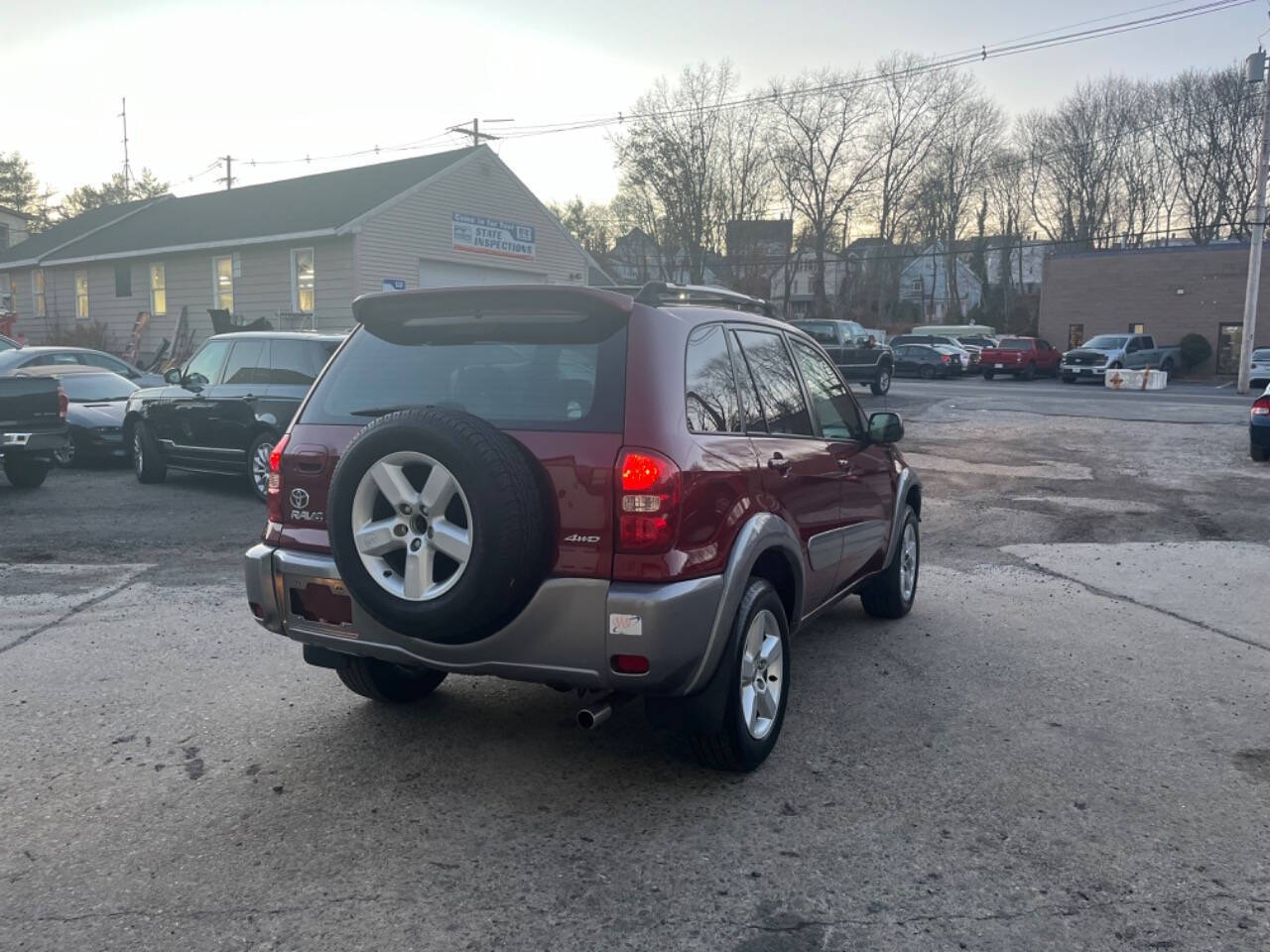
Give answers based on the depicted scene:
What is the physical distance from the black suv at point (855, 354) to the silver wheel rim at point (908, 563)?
20462 mm

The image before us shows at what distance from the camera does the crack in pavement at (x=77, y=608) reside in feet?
19.6

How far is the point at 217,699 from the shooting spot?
5.05 metres

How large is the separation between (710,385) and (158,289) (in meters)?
29.4

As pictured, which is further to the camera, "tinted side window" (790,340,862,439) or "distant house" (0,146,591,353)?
"distant house" (0,146,591,353)

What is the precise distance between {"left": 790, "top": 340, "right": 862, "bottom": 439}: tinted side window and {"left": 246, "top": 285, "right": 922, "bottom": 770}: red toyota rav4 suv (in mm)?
734

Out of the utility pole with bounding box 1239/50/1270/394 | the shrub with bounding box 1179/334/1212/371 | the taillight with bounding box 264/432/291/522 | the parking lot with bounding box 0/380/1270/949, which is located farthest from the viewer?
the shrub with bounding box 1179/334/1212/371

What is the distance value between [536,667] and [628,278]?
60.6 metres

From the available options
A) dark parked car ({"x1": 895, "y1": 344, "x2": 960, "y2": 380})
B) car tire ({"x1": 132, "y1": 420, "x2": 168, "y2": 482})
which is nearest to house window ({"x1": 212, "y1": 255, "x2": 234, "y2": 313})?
car tire ({"x1": 132, "y1": 420, "x2": 168, "y2": 482})

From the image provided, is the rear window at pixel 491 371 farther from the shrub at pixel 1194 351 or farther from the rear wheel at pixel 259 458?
the shrub at pixel 1194 351

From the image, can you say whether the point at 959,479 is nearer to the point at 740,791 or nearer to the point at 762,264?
the point at 740,791

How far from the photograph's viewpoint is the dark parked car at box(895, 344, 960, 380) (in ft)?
131

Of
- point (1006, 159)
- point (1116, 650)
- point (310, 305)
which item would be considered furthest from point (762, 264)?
point (1116, 650)

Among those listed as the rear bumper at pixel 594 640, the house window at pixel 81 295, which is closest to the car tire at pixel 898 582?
the rear bumper at pixel 594 640

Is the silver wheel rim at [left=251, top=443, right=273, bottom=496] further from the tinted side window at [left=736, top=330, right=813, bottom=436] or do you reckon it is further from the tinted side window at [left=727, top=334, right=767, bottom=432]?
the tinted side window at [left=727, top=334, right=767, bottom=432]
